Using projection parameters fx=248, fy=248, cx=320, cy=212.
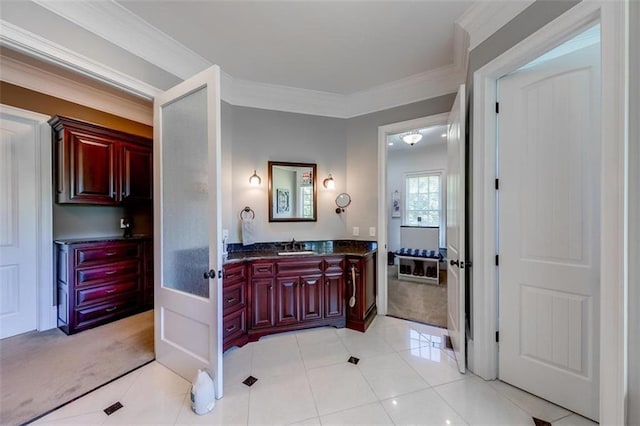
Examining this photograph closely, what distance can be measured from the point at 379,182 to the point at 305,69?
1.58m

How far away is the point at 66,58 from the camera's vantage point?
5.54 feet

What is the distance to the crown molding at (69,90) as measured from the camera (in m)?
2.49

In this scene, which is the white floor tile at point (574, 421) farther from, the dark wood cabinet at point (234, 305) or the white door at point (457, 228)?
the dark wood cabinet at point (234, 305)

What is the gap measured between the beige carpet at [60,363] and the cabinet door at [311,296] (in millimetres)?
1437

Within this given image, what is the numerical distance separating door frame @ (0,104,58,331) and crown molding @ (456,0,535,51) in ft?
14.0

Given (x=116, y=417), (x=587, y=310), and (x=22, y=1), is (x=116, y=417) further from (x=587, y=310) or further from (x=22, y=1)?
(x=587, y=310)

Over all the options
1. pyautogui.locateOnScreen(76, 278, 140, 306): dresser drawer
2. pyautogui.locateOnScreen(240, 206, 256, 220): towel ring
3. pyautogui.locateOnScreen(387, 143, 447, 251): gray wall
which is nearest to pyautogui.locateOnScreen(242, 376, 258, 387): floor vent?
pyautogui.locateOnScreen(240, 206, 256, 220): towel ring

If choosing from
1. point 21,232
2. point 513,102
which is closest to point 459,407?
point 513,102

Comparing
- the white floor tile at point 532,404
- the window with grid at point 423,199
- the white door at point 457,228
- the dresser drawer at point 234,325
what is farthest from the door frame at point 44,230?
→ the window with grid at point 423,199

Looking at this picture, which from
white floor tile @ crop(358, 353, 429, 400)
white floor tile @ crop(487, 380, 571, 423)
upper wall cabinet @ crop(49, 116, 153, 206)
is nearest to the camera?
white floor tile @ crop(487, 380, 571, 423)

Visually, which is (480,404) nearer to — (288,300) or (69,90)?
(288,300)

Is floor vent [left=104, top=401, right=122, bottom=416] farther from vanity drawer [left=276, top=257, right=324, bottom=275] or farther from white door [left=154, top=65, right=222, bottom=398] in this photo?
vanity drawer [left=276, top=257, right=324, bottom=275]

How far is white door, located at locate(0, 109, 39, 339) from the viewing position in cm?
251

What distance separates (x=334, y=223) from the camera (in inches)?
134
